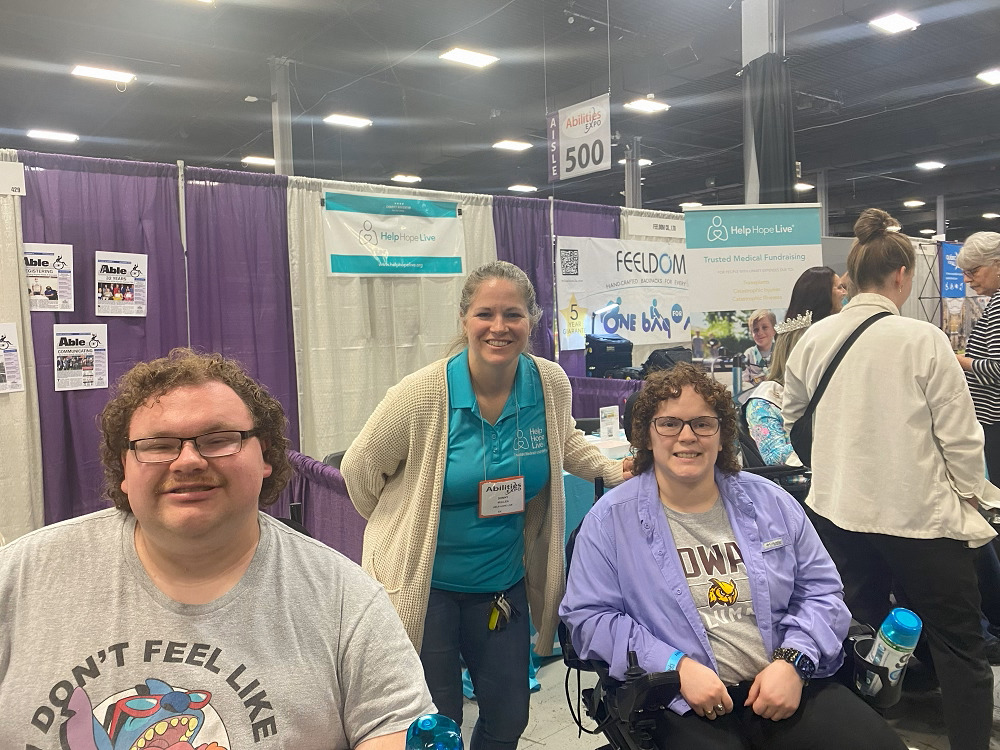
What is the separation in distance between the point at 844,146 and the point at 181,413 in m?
12.0

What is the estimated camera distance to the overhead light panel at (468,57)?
6807 mm

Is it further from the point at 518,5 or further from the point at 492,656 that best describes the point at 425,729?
the point at 518,5

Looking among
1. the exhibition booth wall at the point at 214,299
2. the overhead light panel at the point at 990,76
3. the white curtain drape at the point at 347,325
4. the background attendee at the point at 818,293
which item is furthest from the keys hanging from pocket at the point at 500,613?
the overhead light panel at the point at 990,76

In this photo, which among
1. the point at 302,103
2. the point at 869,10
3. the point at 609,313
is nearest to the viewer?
the point at 609,313

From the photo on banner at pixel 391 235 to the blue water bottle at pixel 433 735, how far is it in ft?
12.5

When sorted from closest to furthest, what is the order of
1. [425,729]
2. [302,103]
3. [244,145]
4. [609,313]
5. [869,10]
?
[425,729], [609,313], [869,10], [302,103], [244,145]

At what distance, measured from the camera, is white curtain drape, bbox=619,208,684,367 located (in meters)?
5.86

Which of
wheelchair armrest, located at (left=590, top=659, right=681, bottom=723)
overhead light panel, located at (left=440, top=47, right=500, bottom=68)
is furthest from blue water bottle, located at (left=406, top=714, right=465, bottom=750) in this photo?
overhead light panel, located at (left=440, top=47, right=500, bottom=68)

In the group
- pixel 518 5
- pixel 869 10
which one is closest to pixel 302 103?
pixel 518 5

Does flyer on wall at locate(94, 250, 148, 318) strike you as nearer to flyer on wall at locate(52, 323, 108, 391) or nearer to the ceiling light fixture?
flyer on wall at locate(52, 323, 108, 391)

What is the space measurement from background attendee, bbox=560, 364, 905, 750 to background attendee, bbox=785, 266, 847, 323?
55.4 inches

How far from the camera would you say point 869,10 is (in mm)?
6207

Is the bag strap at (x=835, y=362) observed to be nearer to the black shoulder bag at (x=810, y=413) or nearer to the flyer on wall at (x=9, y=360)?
the black shoulder bag at (x=810, y=413)

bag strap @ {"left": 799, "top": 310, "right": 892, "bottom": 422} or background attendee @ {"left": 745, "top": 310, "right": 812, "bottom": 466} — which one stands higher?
bag strap @ {"left": 799, "top": 310, "right": 892, "bottom": 422}
